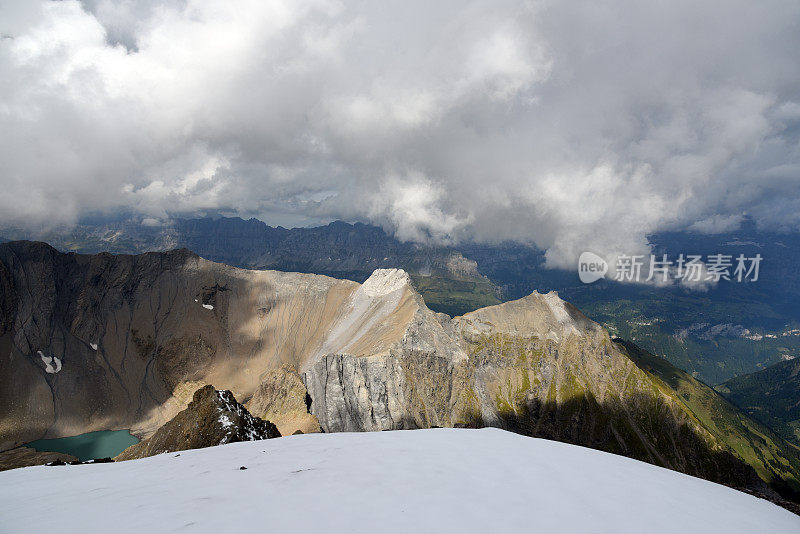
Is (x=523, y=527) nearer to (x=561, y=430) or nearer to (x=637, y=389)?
(x=561, y=430)

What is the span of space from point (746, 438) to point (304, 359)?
21300 cm

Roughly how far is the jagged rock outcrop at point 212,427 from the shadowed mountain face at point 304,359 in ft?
153

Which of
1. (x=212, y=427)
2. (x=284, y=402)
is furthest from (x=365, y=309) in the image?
(x=212, y=427)

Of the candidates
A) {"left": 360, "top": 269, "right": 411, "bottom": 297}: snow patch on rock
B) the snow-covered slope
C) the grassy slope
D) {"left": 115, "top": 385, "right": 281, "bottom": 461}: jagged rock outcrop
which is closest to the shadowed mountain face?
{"left": 360, "top": 269, "right": 411, "bottom": 297}: snow patch on rock

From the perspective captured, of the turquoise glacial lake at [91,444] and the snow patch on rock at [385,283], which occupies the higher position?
the snow patch on rock at [385,283]

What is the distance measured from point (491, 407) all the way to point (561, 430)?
80.7ft

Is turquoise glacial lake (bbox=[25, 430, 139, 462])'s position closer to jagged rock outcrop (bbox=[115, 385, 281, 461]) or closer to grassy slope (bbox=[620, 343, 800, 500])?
jagged rock outcrop (bbox=[115, 385, 281, 461])

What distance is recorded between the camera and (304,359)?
101 meters

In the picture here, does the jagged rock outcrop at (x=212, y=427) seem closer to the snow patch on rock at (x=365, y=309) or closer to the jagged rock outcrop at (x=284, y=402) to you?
the jagged rock outcrop at (x=284, y=402)

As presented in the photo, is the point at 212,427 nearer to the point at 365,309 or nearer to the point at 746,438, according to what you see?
the point at 365,309

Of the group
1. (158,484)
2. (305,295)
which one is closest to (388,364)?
(305,295)

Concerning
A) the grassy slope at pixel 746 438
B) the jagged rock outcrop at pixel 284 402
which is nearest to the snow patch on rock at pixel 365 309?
the jagged rock outcrop at pixel 284 402

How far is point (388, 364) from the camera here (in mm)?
74250

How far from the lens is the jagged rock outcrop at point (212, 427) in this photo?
20.3 meters
